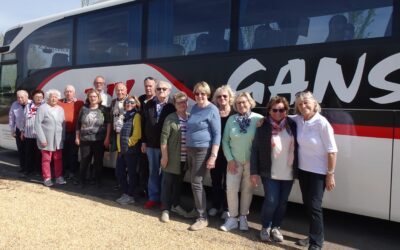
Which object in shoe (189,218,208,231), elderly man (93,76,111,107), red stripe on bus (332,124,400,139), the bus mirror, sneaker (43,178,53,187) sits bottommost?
shoe (189,218,208,231)

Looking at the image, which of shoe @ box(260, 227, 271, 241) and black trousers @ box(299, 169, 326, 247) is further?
shoe @ box(260, 227, 271, 241)

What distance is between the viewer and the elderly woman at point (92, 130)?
6719mm

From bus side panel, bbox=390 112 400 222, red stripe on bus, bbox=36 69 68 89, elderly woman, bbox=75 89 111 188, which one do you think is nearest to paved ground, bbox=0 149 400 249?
bus side panel, bbox=390 112 400 222

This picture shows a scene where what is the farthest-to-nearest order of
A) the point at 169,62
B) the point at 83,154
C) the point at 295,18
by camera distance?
the point at 83,154 → the point at 169,62 → the point at 295,18

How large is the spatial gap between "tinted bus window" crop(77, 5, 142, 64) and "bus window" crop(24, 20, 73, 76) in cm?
39

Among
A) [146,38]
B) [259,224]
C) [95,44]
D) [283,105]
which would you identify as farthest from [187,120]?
[95,44]

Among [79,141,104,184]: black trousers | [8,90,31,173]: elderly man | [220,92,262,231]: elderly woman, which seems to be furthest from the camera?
[8,90,31,173]: elderly man

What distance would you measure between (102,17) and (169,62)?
1977 millimetres

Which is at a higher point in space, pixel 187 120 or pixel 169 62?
pixel 169 62

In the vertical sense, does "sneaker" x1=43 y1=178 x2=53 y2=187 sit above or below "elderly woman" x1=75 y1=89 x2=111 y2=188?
below

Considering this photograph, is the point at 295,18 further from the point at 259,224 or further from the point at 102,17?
the point at 102,17

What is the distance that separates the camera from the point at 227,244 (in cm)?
455

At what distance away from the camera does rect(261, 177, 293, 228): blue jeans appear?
182 inches

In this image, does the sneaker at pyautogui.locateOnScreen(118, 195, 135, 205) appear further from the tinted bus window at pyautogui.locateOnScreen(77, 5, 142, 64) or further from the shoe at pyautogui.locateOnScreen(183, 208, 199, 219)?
the tinted bus window at pyautogui.locateOnScreen(77, 5, 142, 64)
